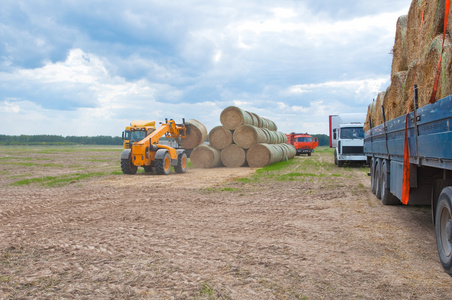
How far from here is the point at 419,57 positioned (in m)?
6.19

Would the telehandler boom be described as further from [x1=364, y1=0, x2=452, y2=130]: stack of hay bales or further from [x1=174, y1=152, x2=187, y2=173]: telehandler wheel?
[x1=364, y1=0, x2=452, y2=130]: stack of hay bales

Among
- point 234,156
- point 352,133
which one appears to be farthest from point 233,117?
point 352,133

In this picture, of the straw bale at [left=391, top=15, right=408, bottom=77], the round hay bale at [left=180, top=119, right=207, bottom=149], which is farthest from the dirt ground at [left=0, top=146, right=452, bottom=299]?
the round hay bale at [left=180, top=119, right=207, bottom=149]

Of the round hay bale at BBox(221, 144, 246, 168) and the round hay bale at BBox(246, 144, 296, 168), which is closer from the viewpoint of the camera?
the round hay bale at BBox(246, 144, 296, 168)

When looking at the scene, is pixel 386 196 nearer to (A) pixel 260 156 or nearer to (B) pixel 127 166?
(B) pixel 127 166

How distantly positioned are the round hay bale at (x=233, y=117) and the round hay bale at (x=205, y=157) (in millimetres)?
1548

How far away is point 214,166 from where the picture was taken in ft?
72.0

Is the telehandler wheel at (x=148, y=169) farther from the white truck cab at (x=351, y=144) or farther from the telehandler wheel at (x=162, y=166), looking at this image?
the white truck cab at (x=351, y=144)

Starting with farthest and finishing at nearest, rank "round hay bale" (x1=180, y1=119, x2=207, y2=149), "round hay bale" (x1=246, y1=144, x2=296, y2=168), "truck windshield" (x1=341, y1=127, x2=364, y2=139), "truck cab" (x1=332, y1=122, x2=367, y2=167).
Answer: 1. "round hay bale" (x1=180, y1=119, x2=207, y2=149)
2. "round hay bale" (x1=246, y1=144, x2=296, y2=168)
3. "truck windshield" (x1=341, y1=127, x2=364, y2=139)
4. "truck cab" (x1=332, y1=122, x2=367, y2=167)

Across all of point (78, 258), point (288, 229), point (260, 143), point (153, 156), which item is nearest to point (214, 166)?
point (260, 143)

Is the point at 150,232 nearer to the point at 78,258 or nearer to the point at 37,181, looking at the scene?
the point at 78,258

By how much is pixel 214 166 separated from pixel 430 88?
55.7 ft

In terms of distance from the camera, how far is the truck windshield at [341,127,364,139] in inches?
818

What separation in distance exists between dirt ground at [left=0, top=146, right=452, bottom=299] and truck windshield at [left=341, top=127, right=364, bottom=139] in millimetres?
11176
